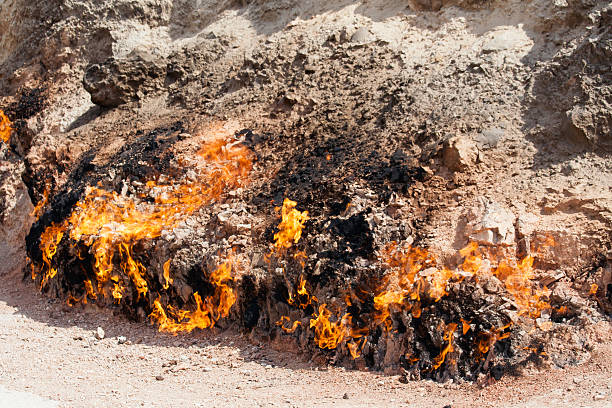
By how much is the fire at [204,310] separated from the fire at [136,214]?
17.5 inches

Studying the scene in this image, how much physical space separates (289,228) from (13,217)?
23.9ft

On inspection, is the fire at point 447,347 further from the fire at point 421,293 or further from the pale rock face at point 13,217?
the pale rock face at point 13,217

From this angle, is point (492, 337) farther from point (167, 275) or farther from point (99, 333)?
point (99, 333)

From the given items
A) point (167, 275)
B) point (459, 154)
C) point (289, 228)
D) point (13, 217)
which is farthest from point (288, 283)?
point (13, 217)

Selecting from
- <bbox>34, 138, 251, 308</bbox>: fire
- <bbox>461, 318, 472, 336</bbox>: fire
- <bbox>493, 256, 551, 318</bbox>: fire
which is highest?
<bbox>34, 138, 251, 308</bbox>: fire

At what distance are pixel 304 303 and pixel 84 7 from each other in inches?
380

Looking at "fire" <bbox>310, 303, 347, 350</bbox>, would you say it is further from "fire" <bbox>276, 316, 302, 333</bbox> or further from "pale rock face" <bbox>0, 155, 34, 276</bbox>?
"pale rock face" <bbox>0, 155, 34, 276</bbox>

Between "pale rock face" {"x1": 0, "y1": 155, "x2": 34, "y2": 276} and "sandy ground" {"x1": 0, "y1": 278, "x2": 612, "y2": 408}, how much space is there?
2.93 metres

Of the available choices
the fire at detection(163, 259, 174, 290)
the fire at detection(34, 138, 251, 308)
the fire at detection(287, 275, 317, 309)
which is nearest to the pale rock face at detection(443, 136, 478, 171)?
the fire at detection(287, 275, 317, 309)

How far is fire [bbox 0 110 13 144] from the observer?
1292 centimetres

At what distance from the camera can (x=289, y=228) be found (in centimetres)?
769

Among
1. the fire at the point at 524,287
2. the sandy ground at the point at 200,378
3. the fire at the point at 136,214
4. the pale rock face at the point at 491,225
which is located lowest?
the sandy ground at the point at 200,378

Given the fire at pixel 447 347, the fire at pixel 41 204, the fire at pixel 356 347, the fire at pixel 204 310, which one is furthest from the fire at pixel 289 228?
the fire at pixel 41 204

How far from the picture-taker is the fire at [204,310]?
7676 millimetres
